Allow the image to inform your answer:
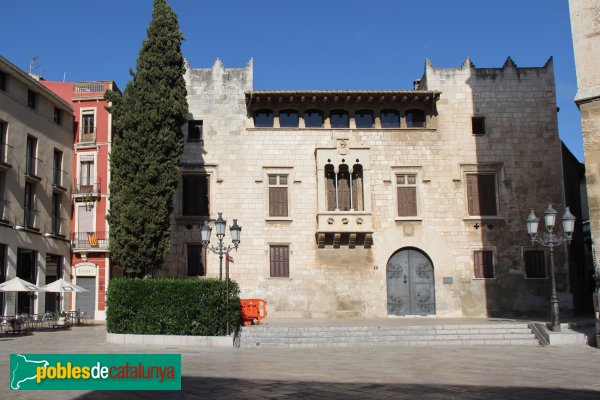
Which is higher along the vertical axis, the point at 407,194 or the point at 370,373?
the point at 407,194

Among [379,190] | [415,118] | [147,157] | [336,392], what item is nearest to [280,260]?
[379,190]

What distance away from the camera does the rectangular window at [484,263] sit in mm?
28453

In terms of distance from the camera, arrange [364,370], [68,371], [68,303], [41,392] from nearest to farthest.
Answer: [68,371], [41,392], [364,370], [68,303]

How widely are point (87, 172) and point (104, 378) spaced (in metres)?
26.3

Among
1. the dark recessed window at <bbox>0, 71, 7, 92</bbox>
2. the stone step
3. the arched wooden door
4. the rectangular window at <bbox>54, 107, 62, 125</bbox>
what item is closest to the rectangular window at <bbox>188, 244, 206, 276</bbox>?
the arched wooden door

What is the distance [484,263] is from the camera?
28500 millimetres

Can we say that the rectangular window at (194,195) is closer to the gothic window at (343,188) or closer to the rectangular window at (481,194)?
the gothic window at (343,188)

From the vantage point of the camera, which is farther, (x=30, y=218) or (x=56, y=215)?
(x=56, y=215)

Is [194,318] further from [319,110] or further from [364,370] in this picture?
[319,110]

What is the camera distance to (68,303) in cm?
3145

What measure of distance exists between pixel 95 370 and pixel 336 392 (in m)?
3.96

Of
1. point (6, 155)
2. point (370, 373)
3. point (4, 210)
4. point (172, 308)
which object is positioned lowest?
point (370, 373)

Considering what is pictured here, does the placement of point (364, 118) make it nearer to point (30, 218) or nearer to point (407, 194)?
point (407, 194)

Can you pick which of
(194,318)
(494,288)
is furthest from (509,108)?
(194,318)
